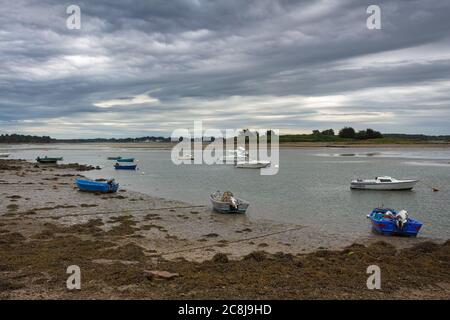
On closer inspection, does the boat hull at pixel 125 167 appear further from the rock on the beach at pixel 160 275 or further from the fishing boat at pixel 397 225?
the rock on the beach at pixel 160 275

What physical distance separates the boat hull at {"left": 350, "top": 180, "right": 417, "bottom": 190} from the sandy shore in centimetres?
2145

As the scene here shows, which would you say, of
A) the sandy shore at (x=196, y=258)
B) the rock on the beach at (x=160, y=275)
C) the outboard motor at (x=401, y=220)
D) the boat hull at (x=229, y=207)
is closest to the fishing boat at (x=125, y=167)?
the sandy shore at (x=196, y=258)

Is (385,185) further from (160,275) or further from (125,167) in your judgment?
(125,167)

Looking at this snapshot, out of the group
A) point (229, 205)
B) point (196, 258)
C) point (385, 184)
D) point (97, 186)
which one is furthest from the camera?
point (385, 184)

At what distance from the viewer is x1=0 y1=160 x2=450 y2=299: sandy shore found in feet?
36.0

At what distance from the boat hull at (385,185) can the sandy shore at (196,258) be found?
2145 centimetres

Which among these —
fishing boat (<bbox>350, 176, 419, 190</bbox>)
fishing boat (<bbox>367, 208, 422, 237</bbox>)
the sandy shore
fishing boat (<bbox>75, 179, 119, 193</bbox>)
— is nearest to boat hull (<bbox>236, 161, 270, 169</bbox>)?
fishing boat (<bbox>350, 176, 419, 190</bbox>)

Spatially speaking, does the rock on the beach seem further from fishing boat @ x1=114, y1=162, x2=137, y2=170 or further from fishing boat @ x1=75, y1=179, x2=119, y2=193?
fishing boat @ x1=114, y1=162, x2=137, y2=170

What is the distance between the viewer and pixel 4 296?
1024 centimetres

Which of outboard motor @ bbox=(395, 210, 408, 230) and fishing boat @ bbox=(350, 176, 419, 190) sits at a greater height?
outboard motor @ bbox=(395, 210, 408, 230)

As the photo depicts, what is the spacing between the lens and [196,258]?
51.3 feet

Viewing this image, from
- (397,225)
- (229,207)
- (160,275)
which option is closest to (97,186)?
(229,207)

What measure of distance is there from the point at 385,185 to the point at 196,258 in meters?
33.3
